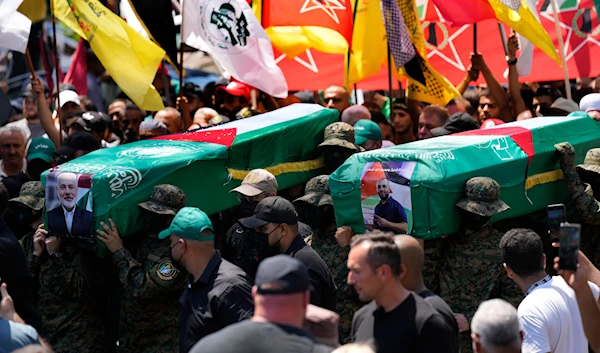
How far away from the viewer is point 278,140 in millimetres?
8141

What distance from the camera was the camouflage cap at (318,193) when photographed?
735 cm

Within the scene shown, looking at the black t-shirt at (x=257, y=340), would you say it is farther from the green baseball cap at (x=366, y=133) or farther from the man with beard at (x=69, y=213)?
the green baseball cap at (x=366, y=133)

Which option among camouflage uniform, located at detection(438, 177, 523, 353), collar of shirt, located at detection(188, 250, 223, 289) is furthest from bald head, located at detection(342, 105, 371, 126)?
collar of shirt, located at detection(188, 250, 223, 289)

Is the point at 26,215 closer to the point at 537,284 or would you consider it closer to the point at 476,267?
the point at 476,267

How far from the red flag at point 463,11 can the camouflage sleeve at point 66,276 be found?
477 centimetres

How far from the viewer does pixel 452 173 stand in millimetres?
6805

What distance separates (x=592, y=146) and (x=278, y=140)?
7.99 ft

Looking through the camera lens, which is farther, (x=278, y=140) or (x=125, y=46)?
(x=125, y=46)

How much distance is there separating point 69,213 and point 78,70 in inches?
258

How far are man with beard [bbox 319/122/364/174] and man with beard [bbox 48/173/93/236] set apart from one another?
2.03 m

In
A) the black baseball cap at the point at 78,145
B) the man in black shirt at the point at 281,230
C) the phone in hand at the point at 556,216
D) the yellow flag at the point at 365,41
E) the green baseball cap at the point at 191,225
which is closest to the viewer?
the phone in hand at the point at 556,216

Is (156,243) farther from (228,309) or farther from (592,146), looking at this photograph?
(592,146)

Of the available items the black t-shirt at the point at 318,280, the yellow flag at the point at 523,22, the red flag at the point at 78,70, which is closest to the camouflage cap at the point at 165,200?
the black t-shirt at the point at 318,280

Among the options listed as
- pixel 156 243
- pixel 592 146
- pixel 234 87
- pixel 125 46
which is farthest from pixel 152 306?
pixel 234 87
